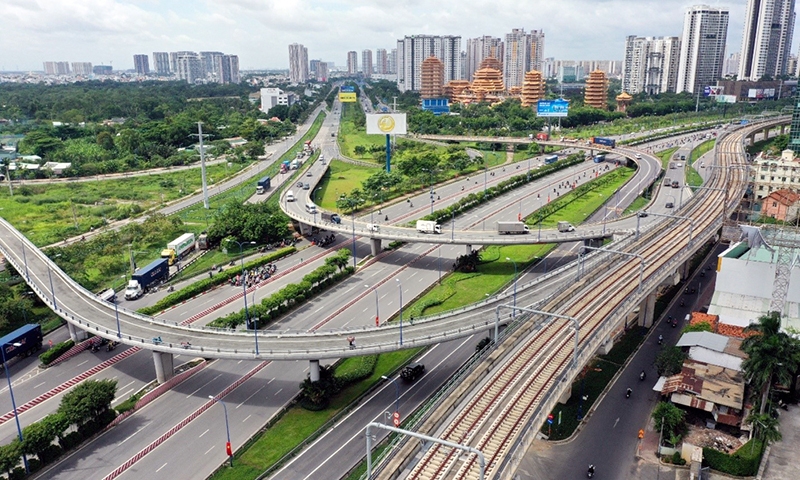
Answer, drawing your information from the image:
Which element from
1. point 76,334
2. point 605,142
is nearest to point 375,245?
point 76,334

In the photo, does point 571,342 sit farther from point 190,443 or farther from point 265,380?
point 190,443

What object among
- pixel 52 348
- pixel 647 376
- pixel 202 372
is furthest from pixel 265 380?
pixel 647 376

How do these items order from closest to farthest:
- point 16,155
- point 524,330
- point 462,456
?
point 462,456
point 524,330
point 16,155

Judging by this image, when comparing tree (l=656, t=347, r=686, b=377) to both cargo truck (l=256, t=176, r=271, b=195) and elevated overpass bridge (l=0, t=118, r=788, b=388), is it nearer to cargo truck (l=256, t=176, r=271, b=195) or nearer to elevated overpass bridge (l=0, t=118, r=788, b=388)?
elevated overpass bridge (l=0, t=118, r=788, b=388)

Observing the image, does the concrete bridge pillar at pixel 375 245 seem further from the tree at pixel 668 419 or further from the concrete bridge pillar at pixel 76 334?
the tree at pixel 668 419

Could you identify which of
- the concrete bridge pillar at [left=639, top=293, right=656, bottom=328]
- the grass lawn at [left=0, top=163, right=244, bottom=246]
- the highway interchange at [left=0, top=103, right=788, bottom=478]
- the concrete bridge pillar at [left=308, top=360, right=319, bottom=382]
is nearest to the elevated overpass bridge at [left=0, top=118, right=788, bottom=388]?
the concrete bridge pillar at [left=308, top=360, right=319, bottom=382]

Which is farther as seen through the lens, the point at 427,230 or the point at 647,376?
the point at 427,230
